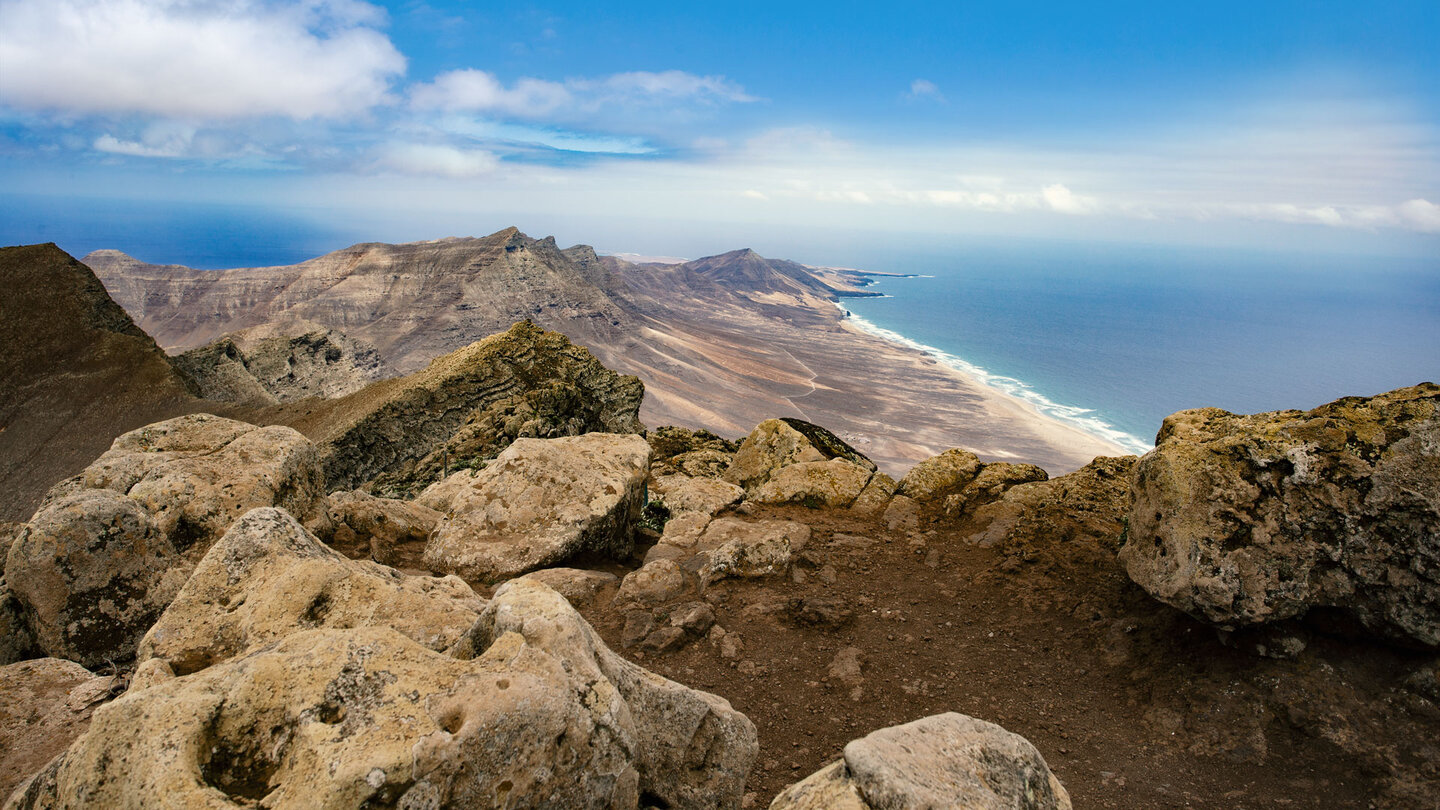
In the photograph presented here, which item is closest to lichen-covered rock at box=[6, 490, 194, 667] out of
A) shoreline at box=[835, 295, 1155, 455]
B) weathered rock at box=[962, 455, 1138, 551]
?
weathered rock at box=[962, 455, 1138, 551]

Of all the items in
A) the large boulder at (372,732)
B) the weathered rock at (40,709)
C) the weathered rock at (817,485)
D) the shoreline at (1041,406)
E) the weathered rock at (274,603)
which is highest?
the large boulder at (372,732)

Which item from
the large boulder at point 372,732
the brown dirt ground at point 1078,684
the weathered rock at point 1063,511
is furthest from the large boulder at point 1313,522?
the large boulder at point 372,732

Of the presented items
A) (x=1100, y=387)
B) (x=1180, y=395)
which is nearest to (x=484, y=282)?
(x=1100, y=387)

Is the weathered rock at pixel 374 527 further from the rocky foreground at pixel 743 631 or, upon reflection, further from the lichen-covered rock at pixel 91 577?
the lichen-covered rock at pixel 91 577

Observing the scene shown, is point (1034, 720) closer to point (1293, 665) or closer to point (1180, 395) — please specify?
point (1293, 665)

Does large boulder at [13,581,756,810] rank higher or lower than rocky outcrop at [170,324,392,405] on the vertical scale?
higher

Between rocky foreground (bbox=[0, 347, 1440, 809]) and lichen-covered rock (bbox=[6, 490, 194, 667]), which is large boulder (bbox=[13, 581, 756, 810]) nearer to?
rocky foreground (bbox=[0, 347, 1440, 809])
